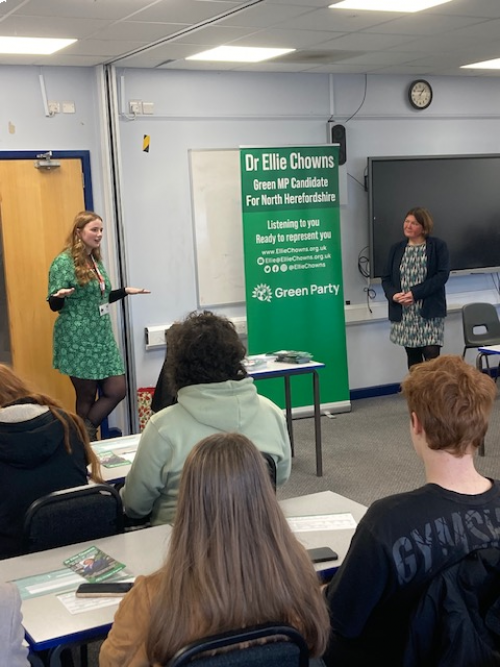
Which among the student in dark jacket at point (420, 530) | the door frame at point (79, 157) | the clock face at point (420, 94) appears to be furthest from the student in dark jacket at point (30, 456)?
the clock face at point (420, 94)

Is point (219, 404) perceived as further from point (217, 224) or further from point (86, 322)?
point (217, 224)

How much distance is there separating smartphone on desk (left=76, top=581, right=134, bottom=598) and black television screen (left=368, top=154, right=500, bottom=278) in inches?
207

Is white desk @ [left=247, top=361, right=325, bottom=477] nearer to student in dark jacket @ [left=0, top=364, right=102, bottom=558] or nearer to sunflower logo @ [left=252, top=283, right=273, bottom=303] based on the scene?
sunflower logo @ [left=252, top=283, right=273, bottom=303]

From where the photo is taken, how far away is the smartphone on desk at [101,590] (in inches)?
85.8

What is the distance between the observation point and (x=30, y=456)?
2797 millimetres

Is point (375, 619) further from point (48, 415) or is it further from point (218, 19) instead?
point (218, 19)

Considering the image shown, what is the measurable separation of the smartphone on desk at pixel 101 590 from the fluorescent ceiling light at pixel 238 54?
168 inches

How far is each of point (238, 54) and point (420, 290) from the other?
213cm

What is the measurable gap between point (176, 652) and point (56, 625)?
1.88 feet

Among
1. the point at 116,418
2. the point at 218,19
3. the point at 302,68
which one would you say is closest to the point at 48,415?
the point at 218,19

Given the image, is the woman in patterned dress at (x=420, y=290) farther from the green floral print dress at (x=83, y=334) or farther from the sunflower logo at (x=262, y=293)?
the green floral print dress at (x=83, y=334)

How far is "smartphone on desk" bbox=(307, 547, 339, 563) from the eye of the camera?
7.69 feet

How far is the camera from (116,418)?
6473mm

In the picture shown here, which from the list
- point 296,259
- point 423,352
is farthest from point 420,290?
point 296,259
